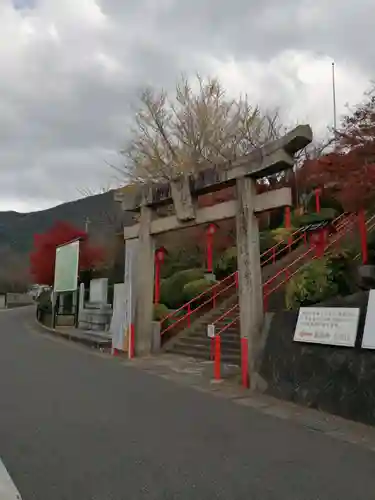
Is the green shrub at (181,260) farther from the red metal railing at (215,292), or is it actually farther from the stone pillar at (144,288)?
the stone pillar at (144,288)

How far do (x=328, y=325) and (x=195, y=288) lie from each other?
466 inches

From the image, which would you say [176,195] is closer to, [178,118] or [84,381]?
[84,381]

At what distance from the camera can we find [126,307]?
16.8 meters

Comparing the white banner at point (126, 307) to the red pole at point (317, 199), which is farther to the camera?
the red pole at point (317, 199)

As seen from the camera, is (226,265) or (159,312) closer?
(159,312)

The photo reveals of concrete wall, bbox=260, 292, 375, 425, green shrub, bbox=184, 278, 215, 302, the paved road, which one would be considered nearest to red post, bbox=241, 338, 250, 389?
concrete wall, bbox=260, 292, 375, 425

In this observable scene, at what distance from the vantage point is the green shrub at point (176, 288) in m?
21.4

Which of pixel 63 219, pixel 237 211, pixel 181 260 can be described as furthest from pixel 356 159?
pixel 63 219

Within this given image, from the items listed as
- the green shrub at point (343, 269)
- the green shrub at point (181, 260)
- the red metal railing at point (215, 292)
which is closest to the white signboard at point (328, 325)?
the green shrub at point (343, 269)

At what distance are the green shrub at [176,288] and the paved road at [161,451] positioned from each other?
11.2 metres

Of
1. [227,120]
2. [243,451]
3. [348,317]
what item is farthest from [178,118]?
[243,451]

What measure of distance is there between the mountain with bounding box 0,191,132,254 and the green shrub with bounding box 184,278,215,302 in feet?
53.7

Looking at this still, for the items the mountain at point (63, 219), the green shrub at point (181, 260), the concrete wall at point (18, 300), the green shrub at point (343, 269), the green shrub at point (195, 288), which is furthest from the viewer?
the concrete wall at point (18, 300)

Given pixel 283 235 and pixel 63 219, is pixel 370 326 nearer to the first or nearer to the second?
pixel 283 235
